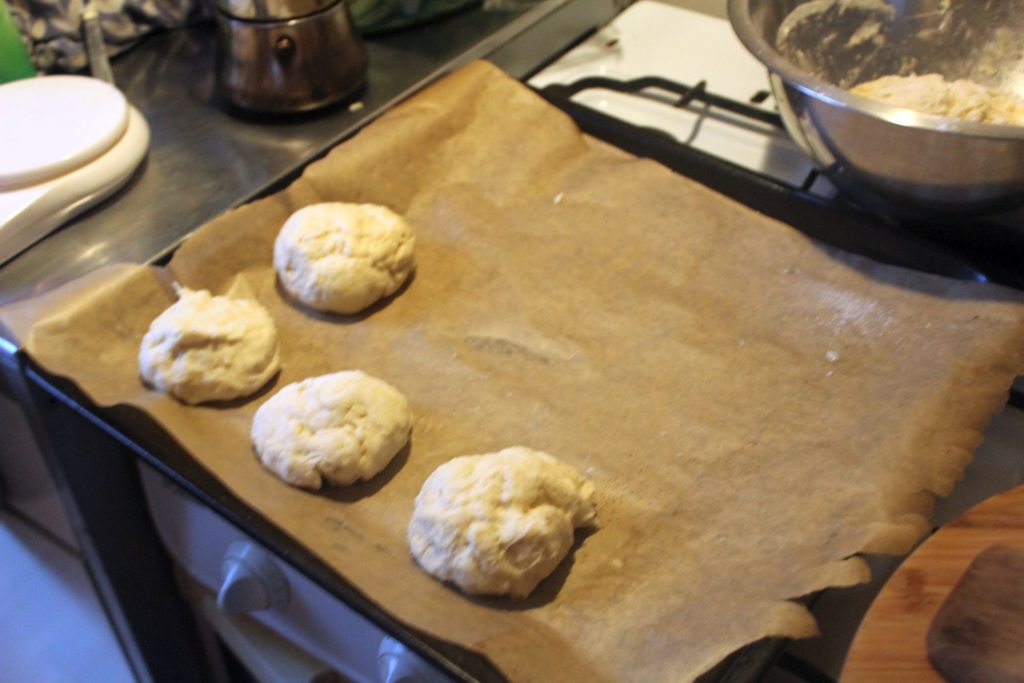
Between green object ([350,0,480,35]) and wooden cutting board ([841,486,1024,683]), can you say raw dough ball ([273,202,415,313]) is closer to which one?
green object ([350,0,480,35])

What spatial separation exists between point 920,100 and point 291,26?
0.69 m

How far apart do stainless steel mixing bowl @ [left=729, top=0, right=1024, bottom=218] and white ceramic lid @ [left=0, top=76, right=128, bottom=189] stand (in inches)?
27.0

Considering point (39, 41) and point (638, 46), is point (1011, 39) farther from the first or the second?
point (39, 41)

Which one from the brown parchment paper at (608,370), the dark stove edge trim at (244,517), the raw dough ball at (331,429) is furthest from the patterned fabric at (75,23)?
the raw dough ball at (331,429)

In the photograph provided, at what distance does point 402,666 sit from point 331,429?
0.21 m

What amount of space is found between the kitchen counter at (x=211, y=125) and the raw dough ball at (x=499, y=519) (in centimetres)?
42

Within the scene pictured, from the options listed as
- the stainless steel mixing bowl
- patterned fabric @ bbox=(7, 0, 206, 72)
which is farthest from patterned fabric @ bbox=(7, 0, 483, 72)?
the stainless steel mixing bowl

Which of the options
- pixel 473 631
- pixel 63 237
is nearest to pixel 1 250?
pixel 63 237

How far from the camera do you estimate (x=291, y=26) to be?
1001mm

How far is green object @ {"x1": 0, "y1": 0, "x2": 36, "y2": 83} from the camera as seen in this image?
1032 mm

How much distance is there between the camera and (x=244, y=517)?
0.71 metres

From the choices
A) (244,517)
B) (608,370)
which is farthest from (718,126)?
(244,517)

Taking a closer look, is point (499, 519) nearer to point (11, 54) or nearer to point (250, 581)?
point (250, 581)

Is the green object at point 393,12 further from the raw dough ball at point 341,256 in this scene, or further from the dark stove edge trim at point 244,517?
the dark stove edge trim at point 244,517
